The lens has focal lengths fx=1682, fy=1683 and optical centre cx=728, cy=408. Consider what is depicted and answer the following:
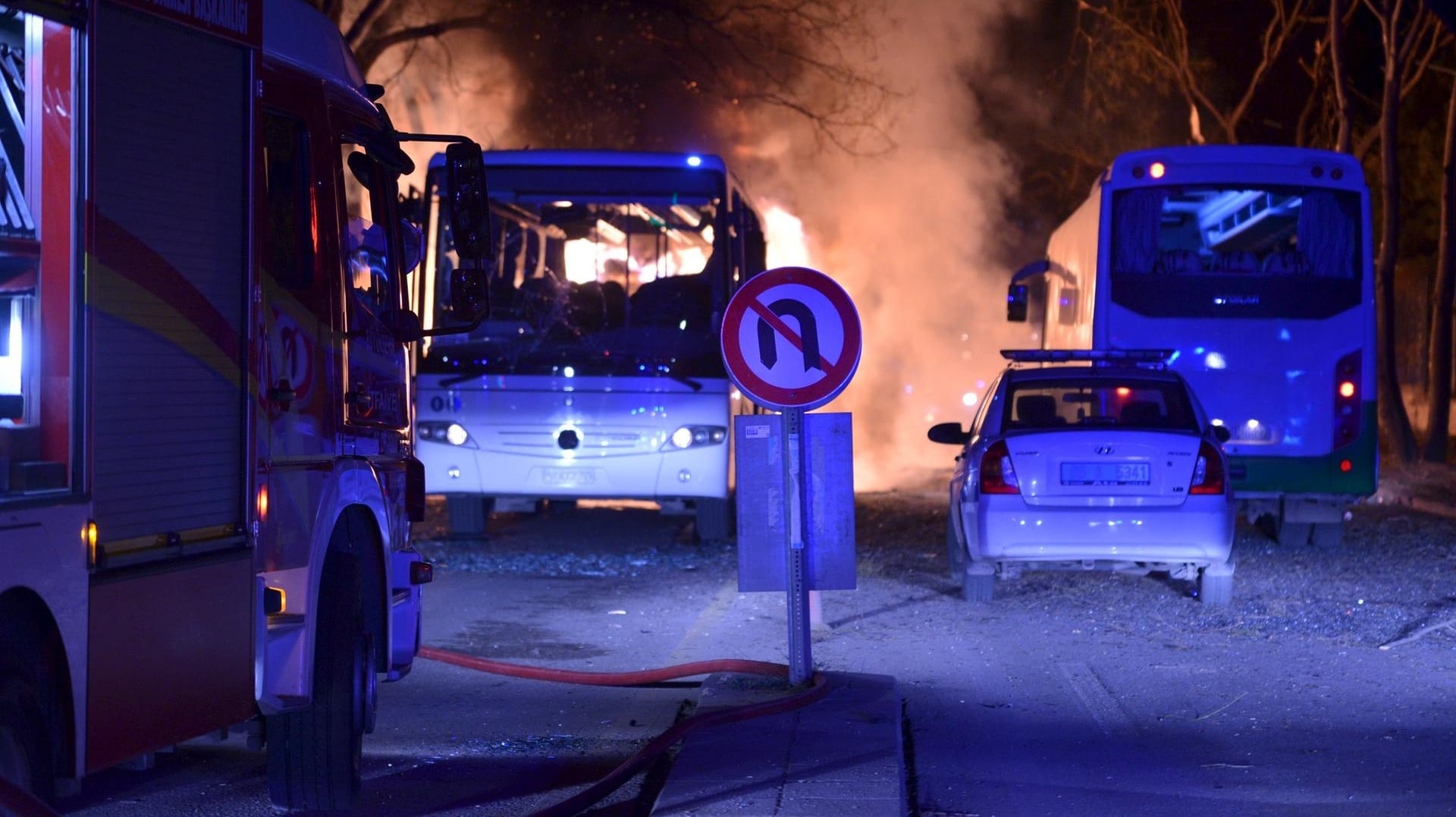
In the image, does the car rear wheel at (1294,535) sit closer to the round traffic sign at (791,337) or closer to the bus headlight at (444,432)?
the bus headlight at (444,432)

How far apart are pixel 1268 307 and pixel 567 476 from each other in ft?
20.1

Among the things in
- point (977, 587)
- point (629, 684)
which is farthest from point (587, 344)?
point (629, 684)

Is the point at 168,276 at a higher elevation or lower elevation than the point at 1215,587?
higher

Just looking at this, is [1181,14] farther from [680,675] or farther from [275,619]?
[275,619]

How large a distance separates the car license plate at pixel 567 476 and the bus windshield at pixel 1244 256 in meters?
4.91

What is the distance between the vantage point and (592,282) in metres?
13.8

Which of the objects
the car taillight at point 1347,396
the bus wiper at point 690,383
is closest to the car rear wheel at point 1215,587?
the car taillight at point 1347,396

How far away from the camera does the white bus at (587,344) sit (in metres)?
13.6

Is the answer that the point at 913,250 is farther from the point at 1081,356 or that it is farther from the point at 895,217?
the point at 1081,356

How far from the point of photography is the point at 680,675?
8.02m

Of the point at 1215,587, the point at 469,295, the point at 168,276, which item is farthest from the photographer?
the point at 1215,587

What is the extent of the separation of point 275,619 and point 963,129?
1066 inches

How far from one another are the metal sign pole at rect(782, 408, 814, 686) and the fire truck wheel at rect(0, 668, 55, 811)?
13.1 feet

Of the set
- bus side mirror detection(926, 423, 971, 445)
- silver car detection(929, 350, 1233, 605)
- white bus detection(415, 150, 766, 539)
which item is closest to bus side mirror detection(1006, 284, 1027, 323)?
white bus detection(415, 150, 766, 539)
